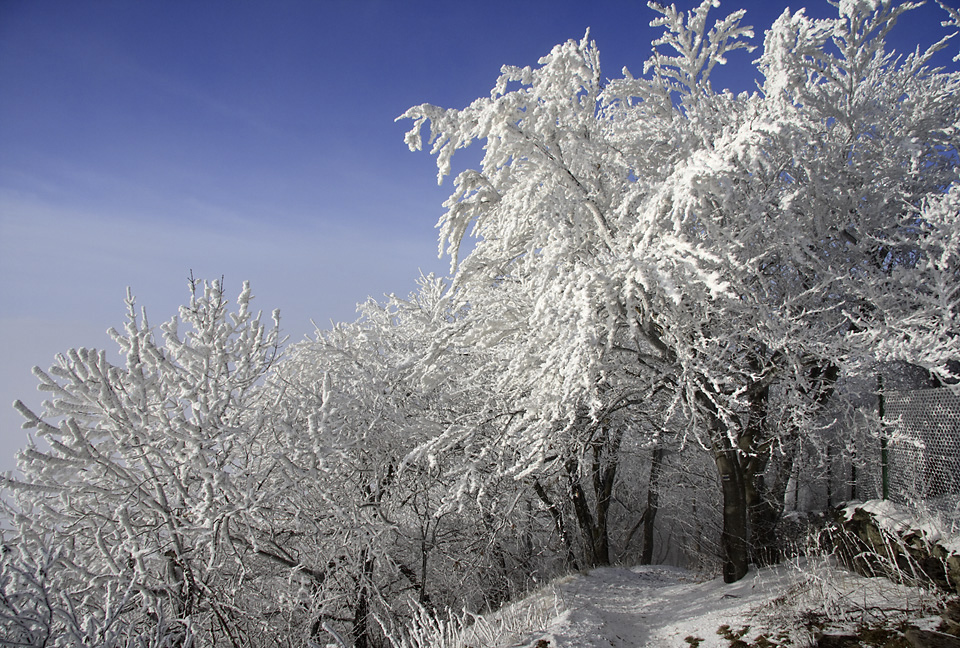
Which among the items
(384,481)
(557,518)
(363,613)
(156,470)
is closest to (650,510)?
(557,518)

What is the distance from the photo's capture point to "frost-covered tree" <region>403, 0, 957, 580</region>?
5176 mm

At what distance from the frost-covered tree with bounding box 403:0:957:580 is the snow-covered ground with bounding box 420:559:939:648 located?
1.16 meters

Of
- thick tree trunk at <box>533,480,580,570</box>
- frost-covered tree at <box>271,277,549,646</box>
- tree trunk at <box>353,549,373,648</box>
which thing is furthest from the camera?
thick tree trunk at <box>533,480,580,570</box>

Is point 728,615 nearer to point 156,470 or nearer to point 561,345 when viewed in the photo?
point 561,345

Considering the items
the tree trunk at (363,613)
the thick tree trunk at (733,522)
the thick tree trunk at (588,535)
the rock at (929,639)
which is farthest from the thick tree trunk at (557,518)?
the rock at (929,639)

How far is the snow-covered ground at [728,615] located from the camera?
4.21 m

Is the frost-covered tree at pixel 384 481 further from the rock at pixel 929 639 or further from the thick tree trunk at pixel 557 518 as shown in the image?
the rock at pixel 929 639

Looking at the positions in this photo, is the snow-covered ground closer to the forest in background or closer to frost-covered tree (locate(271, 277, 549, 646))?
the forest in background

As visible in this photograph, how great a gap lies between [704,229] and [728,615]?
4.31 m

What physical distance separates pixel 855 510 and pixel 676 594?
2.41 m

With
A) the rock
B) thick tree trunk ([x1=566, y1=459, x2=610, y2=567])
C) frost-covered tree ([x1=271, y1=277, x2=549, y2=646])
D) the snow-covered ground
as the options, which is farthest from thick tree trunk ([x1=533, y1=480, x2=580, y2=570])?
the rock

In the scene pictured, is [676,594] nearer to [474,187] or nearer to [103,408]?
[474,187]

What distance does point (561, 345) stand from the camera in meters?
5.28

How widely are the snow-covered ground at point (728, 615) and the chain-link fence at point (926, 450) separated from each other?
1.38m
